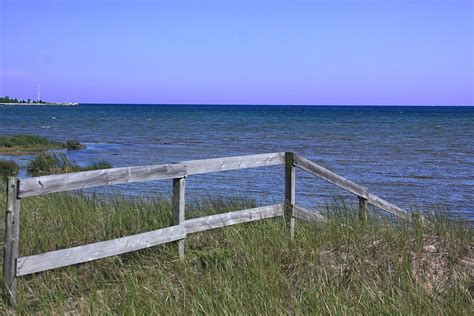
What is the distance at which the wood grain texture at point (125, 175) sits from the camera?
534 cm

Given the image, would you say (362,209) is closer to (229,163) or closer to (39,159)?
(229,163)

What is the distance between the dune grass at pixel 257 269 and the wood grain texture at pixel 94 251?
0.23 meters

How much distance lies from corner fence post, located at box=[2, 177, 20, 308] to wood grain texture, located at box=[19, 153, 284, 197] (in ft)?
0.23

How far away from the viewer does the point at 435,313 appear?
5.16 meters

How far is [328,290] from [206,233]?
2.12 meters

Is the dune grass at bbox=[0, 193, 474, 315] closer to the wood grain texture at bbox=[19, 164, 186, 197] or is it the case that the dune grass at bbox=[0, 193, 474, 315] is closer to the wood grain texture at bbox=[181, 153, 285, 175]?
the wood grain texture at bbox=[181, 153, 285, 175]

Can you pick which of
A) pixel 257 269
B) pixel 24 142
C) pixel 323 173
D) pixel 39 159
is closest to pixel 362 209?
pixel 323 173

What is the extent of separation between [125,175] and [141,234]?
2.01ft

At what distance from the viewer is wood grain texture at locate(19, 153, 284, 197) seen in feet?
17.5

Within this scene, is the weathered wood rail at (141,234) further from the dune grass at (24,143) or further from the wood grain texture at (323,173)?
the dune grass at (24,143)

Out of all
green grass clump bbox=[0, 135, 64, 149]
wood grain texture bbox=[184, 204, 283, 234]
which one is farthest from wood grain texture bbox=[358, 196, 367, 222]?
green grass clump bbox=[0, 135, 64, 149]

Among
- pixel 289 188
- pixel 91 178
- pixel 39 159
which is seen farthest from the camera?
pixel 39 159

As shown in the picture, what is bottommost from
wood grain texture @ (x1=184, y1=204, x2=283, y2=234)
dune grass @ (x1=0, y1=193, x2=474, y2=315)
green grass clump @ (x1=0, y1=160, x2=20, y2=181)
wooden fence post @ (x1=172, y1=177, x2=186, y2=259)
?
green grass clump @ (x1=0, y1=160, x2=20, y2=181)

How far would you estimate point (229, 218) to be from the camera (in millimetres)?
7199
